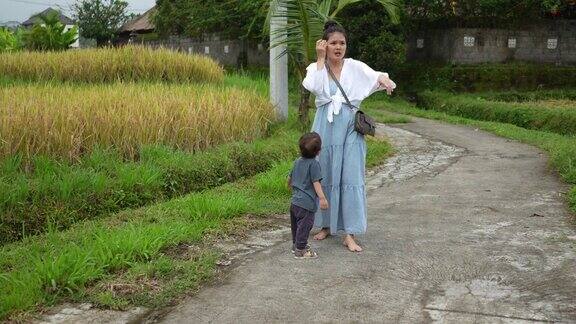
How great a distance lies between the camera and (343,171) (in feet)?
14.5

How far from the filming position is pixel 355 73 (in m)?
4.43

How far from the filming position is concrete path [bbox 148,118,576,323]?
3.26m

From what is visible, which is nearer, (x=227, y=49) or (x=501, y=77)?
(x=501, y=77)

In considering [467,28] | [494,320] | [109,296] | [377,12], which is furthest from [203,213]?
[467,28]

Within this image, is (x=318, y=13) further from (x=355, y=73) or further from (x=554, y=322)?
(x=554, y=322)

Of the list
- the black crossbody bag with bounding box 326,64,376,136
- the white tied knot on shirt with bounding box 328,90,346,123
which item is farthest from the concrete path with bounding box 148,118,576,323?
the white tied knot on shirt with bounding box 328,90,346,123

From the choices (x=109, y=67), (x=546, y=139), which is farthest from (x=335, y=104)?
(x=109, y=67)

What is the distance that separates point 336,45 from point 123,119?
3.10 m

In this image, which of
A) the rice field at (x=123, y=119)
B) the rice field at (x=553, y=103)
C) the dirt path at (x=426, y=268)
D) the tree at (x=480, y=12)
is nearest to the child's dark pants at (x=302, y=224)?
the dirt path at (x=426, y=268)

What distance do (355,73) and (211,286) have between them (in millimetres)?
1796

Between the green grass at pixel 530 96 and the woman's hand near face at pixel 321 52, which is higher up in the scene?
the woman's hand near face at pixel 321 52

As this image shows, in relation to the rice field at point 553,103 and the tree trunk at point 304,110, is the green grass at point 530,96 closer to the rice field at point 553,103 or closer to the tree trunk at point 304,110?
the rice field at point 553,103

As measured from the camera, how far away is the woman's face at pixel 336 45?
14.1 ft

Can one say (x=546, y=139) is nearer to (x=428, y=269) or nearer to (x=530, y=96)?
(x=428, y=269)
